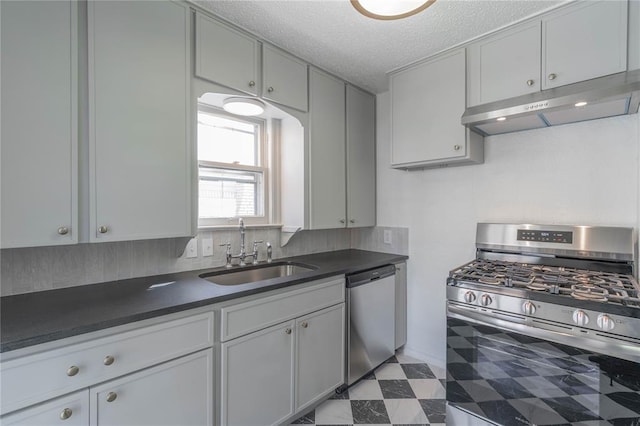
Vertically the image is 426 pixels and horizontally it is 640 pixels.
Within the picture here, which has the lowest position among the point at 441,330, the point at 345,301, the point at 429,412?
the point at 429,412

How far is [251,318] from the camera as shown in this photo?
1541 mm

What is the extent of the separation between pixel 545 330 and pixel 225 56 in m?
2.18

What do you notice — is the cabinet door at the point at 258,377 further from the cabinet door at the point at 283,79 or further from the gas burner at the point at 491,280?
the cabinet door at the point at 283,79

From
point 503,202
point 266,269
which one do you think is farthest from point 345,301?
point 503,202

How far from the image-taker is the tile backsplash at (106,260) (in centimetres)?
138

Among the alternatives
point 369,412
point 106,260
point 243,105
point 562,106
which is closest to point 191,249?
point 106,260

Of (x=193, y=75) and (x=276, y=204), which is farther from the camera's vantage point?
(x=276, y=204)

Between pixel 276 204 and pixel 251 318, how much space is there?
113 cm

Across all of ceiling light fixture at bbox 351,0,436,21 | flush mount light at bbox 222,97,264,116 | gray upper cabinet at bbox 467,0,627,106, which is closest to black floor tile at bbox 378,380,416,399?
gray upper cabinet at bbox 467,0,627,106

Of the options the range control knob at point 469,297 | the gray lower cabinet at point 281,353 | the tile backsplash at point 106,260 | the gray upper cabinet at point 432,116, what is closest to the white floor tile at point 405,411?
the gray lower cabinet at point 281,353

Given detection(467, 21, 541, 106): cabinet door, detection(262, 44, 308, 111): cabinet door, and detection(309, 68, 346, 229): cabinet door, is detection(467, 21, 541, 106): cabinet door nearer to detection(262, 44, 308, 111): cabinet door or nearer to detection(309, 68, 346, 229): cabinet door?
detection(309, 68, 346, 229): cabinet door

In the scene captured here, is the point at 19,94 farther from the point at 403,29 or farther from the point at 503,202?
the point at 503,202

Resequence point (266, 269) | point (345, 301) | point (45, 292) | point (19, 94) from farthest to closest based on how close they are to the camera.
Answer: point (266, 269) < point (345, 301) < point (45, 292) < point (19, 94)

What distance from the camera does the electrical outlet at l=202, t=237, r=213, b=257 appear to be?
1995mm
